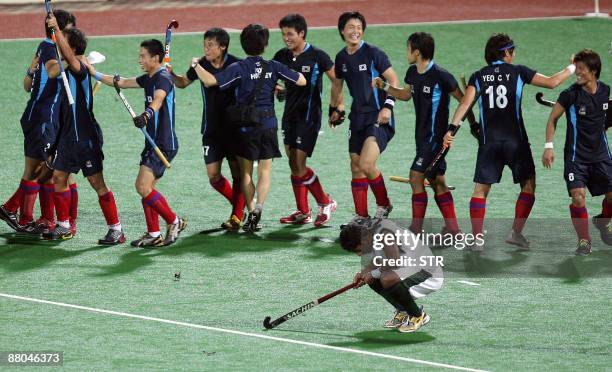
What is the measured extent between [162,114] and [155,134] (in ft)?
0.63

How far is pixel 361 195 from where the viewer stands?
38.7 ft

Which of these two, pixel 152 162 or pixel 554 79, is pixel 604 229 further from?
pixel 152 162

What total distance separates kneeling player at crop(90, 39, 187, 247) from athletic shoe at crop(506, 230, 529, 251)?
301 cm

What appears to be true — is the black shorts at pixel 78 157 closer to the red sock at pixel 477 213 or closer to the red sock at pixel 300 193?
the red sock at pixel 300 193

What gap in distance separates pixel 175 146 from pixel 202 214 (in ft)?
4.39

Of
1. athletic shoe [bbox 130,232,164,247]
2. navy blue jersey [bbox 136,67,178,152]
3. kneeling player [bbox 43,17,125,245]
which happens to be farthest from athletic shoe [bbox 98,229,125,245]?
navy blue jersey [bbox 136,67,178,152]

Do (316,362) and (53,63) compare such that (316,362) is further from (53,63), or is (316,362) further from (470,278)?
(53,63)

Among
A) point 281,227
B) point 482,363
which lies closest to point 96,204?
point 281,227

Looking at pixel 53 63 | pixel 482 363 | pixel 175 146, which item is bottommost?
pixel 482 363

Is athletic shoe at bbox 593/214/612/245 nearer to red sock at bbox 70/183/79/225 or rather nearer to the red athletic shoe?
the red athletic shoe

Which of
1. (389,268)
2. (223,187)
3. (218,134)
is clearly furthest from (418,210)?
(389,268)

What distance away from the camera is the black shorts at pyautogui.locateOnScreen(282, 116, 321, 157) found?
1206 centimetres

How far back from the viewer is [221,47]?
37.9 ft

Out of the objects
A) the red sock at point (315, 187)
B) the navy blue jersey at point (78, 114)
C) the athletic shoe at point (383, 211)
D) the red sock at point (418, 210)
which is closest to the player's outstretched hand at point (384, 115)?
the red sock at point (418, 210)
